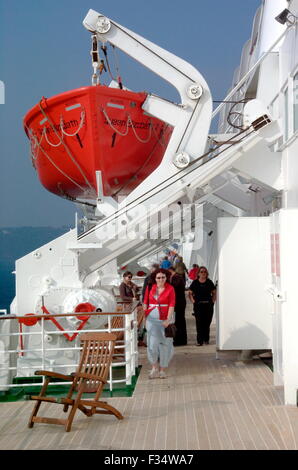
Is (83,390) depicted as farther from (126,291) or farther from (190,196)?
(126,291)

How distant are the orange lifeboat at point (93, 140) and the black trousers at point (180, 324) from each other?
249 cm

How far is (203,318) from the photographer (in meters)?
11.0

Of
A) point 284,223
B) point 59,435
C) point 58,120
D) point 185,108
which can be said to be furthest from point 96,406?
point 58,120

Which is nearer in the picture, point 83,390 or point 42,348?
point 83,390

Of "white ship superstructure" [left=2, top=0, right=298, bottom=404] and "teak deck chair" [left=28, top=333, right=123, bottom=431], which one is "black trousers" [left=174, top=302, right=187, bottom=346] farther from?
"teak deck chair" [left=28, top=333, right=123, bottom=431]

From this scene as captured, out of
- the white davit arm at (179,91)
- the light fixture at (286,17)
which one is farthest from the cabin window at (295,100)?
the white davit arm at (179,91)

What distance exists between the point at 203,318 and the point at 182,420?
15.8 feet

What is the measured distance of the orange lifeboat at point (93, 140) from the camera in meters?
11.2

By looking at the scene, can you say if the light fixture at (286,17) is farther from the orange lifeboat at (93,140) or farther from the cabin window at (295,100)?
the orange lifeboat at (93,140)

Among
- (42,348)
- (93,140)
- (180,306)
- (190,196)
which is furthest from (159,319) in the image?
(93,140)

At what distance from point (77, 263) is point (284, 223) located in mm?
3797

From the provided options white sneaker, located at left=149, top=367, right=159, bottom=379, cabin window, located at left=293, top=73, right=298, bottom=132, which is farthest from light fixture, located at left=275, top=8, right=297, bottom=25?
white sneaker, located at left=149, top=367, right=159, bottom=379

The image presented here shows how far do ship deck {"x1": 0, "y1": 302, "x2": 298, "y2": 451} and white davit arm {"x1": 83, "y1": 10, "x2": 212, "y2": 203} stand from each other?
2.89 m
